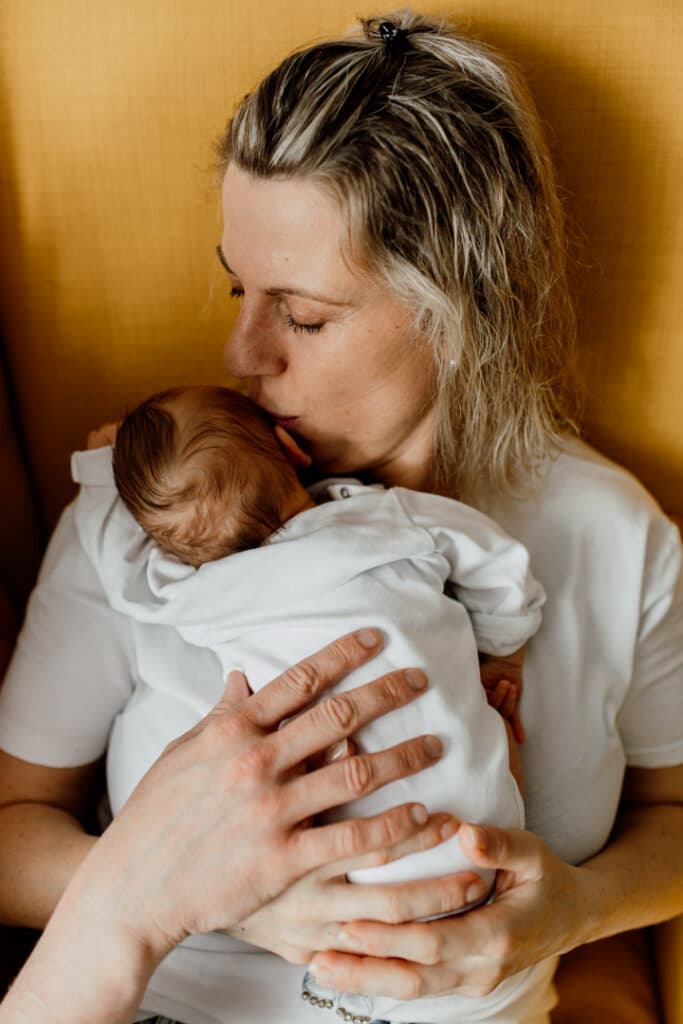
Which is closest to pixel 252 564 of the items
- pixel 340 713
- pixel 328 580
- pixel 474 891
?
pixel 328 580

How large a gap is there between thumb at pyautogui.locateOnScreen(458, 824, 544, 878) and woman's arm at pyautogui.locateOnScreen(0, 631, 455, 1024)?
33 mm

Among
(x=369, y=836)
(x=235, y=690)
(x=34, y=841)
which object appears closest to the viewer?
(x=369, y=836)

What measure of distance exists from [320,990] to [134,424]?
67 cm

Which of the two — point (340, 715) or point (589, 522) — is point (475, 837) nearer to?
point (340, 715)

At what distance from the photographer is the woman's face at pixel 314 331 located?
42.2 inches

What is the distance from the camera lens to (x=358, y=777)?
962 millimetres

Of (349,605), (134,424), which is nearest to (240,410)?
(134,424)

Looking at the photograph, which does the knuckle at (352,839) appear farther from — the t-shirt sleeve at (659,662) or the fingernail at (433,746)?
the t-shirt sleeve at (659,662)

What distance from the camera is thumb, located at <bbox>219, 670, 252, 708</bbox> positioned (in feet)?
3.47

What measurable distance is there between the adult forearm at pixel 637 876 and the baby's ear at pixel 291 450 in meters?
0.61

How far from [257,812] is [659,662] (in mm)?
613

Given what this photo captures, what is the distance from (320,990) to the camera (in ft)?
3.62

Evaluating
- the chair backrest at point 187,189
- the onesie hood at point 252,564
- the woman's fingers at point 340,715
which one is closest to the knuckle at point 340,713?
the woman's fingers at point 340,715

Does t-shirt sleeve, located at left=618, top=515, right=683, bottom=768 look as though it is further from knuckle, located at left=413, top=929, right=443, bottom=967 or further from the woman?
knuckle, located at left=413, top=929, right=443, bottom=967
